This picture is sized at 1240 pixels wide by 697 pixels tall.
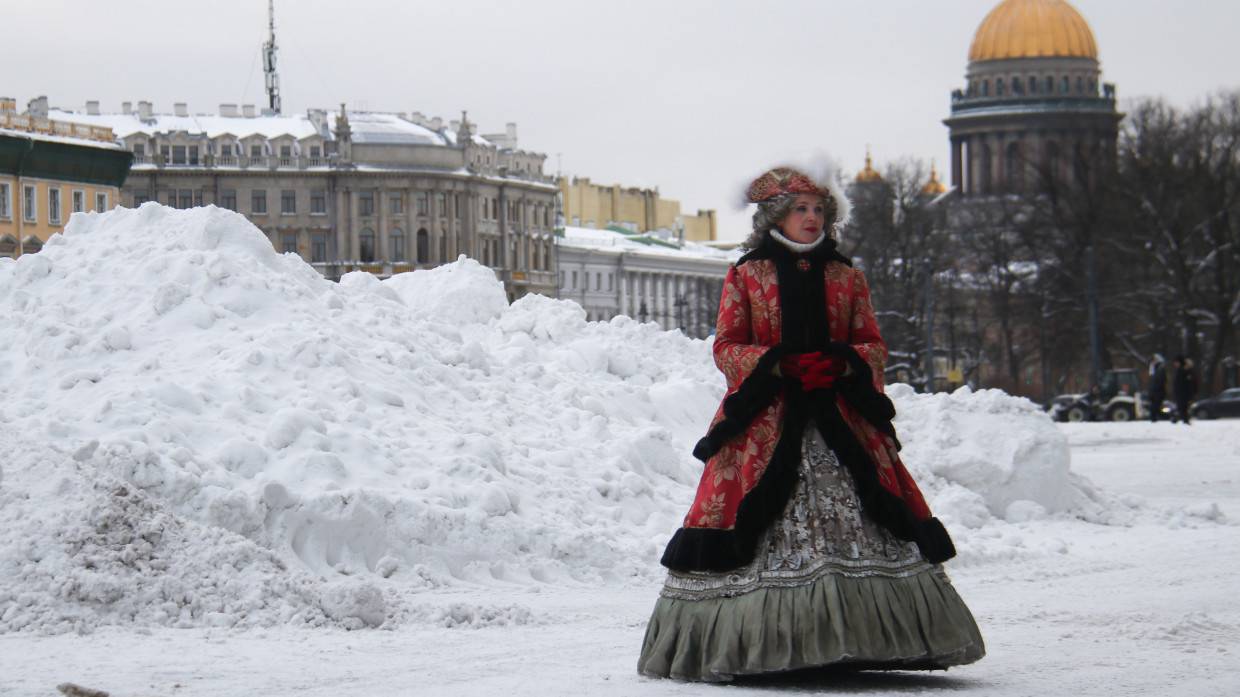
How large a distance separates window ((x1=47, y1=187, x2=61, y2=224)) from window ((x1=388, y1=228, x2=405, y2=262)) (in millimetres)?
38793

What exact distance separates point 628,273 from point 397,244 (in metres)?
18.4

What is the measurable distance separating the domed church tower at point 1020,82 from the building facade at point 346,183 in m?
25.5

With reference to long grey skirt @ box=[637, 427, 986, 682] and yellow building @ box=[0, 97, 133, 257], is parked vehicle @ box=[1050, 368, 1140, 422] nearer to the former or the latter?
yellow building @ box=[0, 97, 133, 257]

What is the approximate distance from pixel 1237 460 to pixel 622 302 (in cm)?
9465

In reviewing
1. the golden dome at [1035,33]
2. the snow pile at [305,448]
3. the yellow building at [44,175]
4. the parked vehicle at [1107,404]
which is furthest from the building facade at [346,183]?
the snow pile at [305,448]

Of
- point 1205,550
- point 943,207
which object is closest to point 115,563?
point 1205,550

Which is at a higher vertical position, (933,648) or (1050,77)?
(1050,77)

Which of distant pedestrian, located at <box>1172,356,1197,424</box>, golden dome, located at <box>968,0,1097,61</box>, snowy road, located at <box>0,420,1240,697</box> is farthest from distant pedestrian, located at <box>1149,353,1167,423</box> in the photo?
golden dome, located at <box>968,0,1097,61</box>

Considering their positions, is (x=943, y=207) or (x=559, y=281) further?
(x=559, y=281)

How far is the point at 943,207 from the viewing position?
78312 millimetres

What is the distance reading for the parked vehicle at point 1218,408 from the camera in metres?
48.2

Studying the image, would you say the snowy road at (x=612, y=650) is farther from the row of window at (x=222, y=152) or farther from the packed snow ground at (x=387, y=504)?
the row of window at (x=222, y=152)

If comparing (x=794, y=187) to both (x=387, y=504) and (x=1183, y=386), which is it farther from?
(x=1183, y=386)

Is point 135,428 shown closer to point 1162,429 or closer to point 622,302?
point 1162,429
